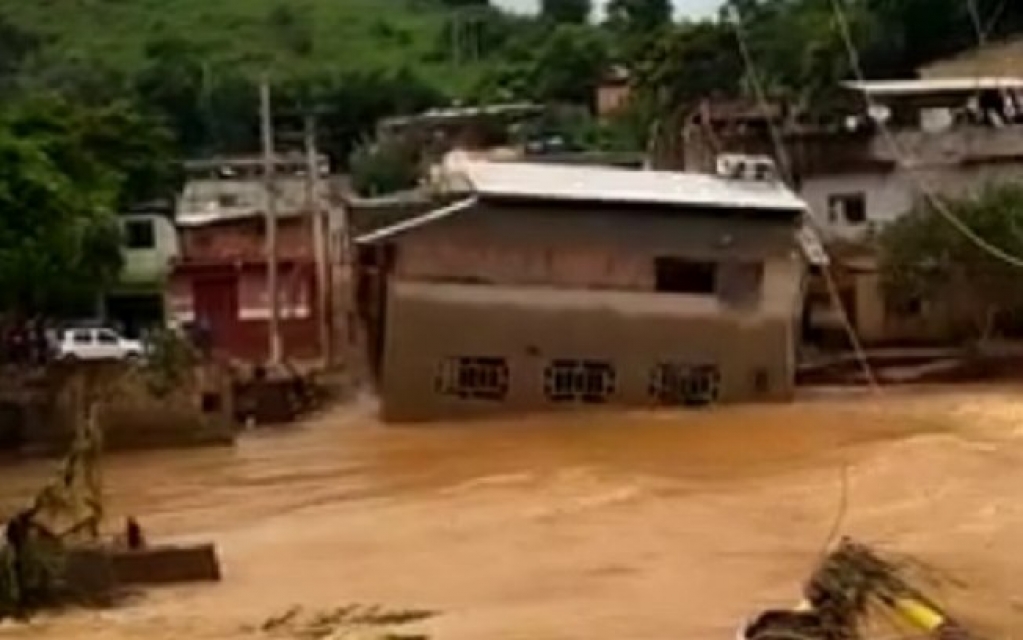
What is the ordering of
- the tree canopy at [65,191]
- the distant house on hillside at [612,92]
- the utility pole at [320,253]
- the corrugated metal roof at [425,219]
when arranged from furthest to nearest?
the distant house on hillside at [612,92] < the utility pole at [320,253] < the corrugated metal roof at [425,219] < the tree canopy at [65,191]

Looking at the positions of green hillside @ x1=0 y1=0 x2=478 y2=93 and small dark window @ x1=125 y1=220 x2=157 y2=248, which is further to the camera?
green hillside @ x1=0 y1=0 x2=478 y2=93

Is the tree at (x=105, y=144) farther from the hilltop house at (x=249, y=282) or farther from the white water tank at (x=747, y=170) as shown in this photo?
the white water tank at (x=747, y=170)

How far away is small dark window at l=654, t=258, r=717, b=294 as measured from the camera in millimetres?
30562

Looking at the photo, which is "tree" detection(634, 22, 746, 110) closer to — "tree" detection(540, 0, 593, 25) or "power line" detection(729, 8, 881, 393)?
"power line" detection(729, 8, 881, 393)

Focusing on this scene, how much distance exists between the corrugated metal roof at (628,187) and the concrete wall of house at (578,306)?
273 mm

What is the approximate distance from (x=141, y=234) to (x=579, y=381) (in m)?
17.5

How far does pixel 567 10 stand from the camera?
74062 millimetres

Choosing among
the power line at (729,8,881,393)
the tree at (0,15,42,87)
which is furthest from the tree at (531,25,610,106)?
the power line at (729,8,881,393)

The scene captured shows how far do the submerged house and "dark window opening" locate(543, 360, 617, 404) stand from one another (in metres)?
0.02

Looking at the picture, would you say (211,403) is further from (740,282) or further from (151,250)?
(151,250)

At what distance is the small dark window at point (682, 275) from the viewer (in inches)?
1203

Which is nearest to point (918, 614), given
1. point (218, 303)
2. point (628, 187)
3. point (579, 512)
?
point (579, 512)

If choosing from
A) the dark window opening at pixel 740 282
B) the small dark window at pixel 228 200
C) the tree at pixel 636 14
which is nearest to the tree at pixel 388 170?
the small dark window at pixel 228 200

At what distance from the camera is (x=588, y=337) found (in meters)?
30.0
